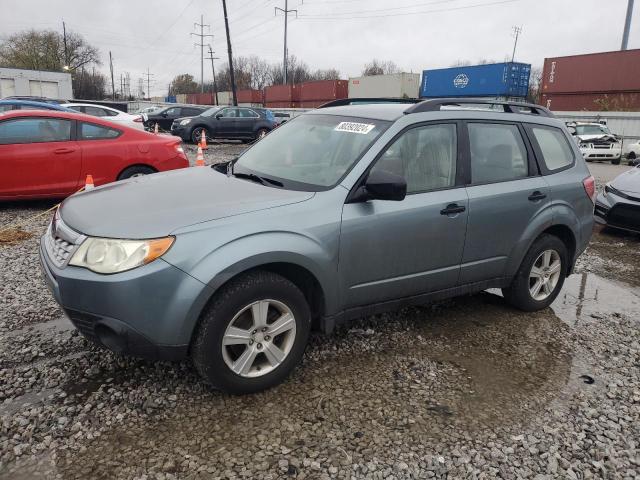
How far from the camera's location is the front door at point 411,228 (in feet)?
10.7

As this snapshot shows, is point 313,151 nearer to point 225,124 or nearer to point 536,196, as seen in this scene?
point 536,196

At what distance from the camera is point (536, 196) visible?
13.8 feet

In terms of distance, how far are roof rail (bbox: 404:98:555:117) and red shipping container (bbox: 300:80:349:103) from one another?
41597 millimetres

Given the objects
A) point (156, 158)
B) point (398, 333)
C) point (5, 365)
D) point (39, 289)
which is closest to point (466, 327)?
point (398, 333)

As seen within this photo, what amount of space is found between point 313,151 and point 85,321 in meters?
1.92

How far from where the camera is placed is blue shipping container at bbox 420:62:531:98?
110 ft

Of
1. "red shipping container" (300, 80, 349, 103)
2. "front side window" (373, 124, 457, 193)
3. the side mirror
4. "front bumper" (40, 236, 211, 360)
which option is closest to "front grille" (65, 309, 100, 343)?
"front bumper" (40, 236, 211, 360)

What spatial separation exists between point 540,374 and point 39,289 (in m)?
4.21

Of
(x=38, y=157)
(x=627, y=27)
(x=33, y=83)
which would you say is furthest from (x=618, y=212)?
(x=33, y=83)

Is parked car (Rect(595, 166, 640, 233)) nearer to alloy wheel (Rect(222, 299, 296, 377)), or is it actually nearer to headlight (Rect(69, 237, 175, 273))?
alloy wheel (Rect(222, 299, 296, 377))

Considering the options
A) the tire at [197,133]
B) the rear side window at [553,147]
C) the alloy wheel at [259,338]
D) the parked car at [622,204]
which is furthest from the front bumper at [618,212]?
the tire at [197,133]

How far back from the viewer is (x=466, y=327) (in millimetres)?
4211

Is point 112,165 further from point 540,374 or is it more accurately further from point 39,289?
point 540,374

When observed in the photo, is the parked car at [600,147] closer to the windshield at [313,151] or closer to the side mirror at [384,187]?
the windshield at [313,151]
